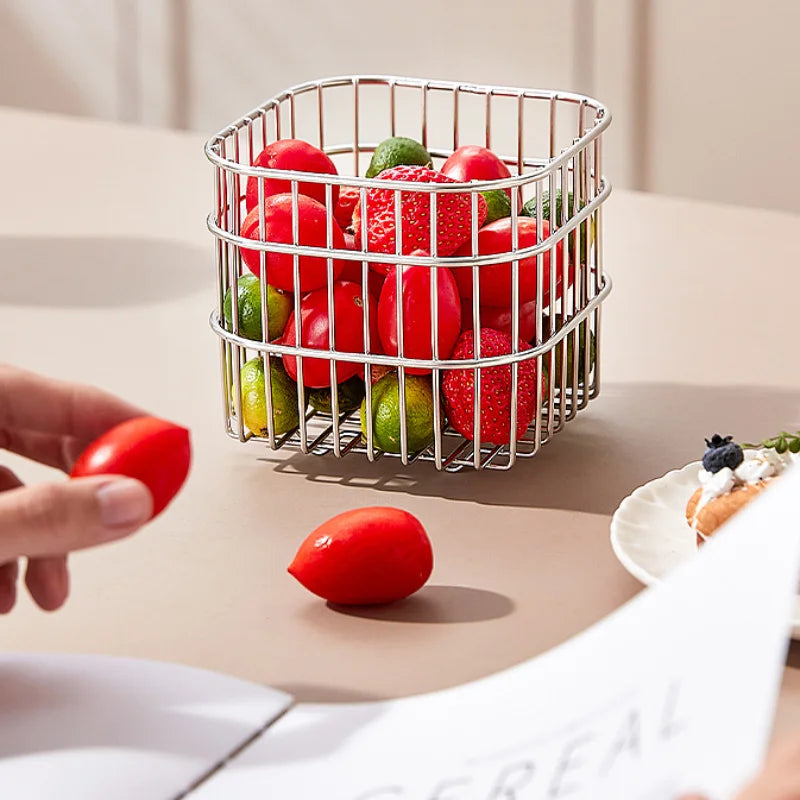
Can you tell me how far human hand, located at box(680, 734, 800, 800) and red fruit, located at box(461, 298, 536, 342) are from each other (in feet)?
1.30

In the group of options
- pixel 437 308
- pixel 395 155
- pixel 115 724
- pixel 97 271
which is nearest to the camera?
pixel 115 724

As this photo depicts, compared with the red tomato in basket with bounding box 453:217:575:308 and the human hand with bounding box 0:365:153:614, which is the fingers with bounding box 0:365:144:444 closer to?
the human hand with bounding box 0:365:153:614

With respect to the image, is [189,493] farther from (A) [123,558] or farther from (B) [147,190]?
(B) [147,190]

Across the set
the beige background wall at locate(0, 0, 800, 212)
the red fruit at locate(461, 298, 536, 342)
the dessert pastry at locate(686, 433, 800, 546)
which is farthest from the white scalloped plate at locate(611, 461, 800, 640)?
the beige background wall at locate(0, 0, 800, 212)

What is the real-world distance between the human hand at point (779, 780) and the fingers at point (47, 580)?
0.28 m

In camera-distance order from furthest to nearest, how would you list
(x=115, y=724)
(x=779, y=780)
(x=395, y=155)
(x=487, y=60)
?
(x=487, y=60) < (x=395, y=155) < (x=115, y=724) < (x=779, y=780)

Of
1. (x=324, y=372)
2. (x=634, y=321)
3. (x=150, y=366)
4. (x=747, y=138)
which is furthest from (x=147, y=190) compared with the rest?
(x=747, y=138)

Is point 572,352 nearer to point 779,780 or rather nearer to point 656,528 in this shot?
point 656,528

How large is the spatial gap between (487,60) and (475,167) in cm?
181

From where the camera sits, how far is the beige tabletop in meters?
0.65

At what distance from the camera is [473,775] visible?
481 millimetres

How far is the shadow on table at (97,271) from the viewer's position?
3.80 ft

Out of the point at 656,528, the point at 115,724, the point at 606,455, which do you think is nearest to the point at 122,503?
the point at 115,724

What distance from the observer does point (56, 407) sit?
0.61m
